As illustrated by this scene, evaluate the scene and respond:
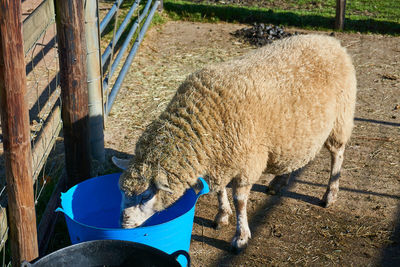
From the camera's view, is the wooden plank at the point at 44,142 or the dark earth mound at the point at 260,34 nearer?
the wooden plank at the point at 44,142

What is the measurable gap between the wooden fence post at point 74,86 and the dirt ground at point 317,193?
111 centimetres

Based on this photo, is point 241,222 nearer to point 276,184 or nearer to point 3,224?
point 276,184

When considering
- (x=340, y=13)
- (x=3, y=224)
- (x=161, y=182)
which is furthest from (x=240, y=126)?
(x=340, y=13)

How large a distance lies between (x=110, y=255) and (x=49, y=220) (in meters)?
1.09

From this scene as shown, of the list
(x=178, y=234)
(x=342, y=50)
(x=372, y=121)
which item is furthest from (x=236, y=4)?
(x=178, y=234)

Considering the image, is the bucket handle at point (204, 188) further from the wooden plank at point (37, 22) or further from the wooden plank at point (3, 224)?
the wooden plank at point (37, 22)

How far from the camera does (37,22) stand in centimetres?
329

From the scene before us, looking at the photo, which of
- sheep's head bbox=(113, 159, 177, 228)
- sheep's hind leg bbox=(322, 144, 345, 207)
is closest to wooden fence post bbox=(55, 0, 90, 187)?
sheep's head bbox=(113, 159, 177, 228)

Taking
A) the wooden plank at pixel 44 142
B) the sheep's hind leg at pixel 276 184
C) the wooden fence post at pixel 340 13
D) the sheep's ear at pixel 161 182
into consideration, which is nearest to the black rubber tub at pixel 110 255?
the sheep's ear at pixel 161 182

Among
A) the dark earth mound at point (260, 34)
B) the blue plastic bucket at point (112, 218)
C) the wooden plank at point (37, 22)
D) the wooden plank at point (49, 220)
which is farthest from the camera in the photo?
the dark earth mound at point (260, 34)

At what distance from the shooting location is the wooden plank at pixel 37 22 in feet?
10.1

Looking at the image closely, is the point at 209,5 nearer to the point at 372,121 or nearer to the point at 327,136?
the point at 372,121

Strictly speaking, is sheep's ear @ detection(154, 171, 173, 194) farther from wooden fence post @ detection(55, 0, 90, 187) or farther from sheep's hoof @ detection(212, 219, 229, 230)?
sheep's hoof @ detection(212, 219, 229, 230)

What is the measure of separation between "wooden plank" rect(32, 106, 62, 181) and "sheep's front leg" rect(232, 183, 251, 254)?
4.68 ft
